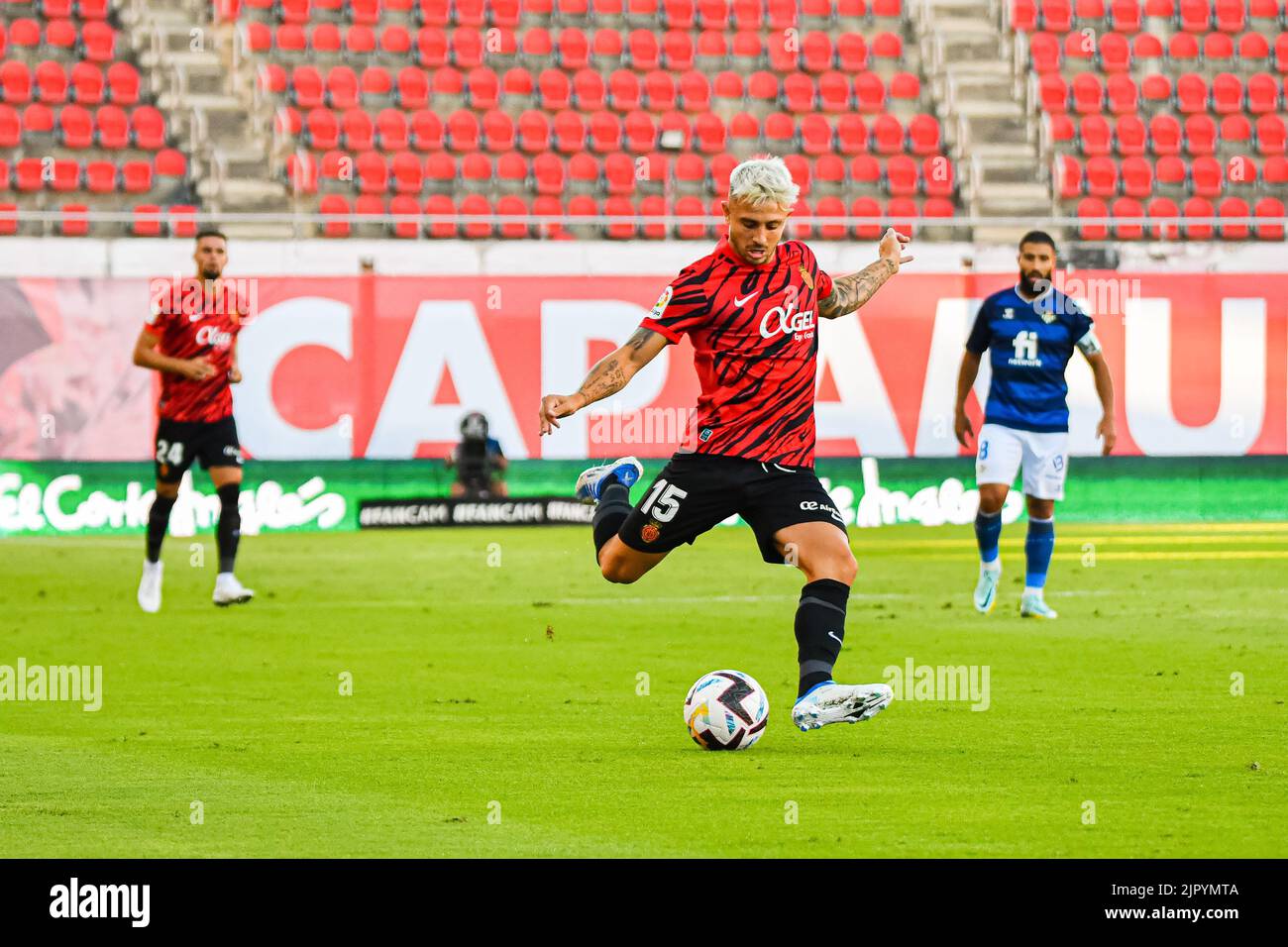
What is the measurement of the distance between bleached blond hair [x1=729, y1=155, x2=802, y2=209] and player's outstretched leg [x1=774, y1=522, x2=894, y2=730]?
1.34 metres

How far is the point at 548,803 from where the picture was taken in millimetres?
7203

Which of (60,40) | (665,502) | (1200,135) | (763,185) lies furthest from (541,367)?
(763,185)

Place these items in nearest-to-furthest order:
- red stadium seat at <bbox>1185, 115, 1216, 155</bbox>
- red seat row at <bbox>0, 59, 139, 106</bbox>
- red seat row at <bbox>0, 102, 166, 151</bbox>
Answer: red seat row at <bbox>0, 102, 166, 151</bbox>, red seat row at <bbox>0, 59, 139, 106</bbox>, red stadium seat at <bbox>1185, 115, 1216, 155</bbox>

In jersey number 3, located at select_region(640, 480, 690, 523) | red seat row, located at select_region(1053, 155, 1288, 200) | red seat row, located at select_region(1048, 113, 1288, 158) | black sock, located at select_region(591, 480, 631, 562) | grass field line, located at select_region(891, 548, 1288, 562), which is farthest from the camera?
red seat row, located at select_region(1048, 113, 1288, 158)

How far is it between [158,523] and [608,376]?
25.5 feet

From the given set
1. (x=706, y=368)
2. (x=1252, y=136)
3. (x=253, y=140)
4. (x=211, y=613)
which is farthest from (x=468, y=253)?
(x=706, y=368)

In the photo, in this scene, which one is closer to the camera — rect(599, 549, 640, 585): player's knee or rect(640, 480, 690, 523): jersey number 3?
rect(640, 480, 690, 523): jersey number 3

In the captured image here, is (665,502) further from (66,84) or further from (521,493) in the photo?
(66,84)

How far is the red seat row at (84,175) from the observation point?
974 inches

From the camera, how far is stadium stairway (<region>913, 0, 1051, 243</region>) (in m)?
26.9

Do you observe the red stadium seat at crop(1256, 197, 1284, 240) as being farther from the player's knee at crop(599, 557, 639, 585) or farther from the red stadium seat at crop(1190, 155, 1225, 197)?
the player's knee at crop(599, 557, 639, 585)

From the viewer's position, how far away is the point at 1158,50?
1154 inches

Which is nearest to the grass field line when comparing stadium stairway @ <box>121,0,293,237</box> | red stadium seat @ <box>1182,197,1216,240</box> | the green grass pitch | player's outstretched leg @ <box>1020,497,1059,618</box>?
the green grass pitch
